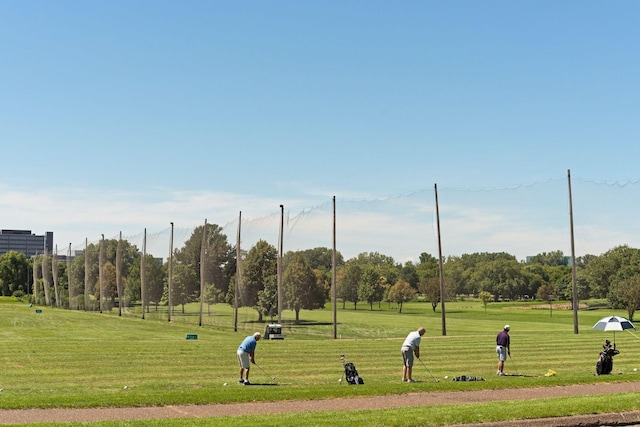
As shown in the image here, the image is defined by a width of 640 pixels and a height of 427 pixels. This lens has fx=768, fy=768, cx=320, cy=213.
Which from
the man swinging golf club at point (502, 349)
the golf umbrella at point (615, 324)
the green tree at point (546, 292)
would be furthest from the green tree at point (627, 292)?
the man swinging golf club at point (502, 349)

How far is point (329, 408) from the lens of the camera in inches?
770

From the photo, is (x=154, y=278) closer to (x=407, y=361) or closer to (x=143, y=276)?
(x=143, y=276)

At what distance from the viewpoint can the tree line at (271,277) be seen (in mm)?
73688

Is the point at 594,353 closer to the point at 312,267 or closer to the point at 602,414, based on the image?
the point at 602,414

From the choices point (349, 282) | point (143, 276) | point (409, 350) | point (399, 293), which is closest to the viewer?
point (409, 350)

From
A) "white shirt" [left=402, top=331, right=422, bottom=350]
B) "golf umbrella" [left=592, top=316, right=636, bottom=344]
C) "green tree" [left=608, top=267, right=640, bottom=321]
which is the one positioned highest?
"green tree" [left=608, top=267, right=640, bottom=321]

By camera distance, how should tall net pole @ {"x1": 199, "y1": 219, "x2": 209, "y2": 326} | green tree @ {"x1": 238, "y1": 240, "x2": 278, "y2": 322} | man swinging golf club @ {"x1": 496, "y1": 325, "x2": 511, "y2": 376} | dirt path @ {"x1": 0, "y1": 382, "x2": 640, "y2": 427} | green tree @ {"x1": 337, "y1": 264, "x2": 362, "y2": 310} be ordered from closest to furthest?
dirt path @ {"x1": 0, "y1": 382, "x2": 640, "y2": 427}, man swinging golf club @ {"x1": 496, "y1": 325, "x2": 511, "y2": 376}, green tree @ {"x1": 238, "y1": 240, "x2": 278, "y2": 322}, tall net pole @ {"x1": 199, "y1": 219, "x2": 209, "y2": 326}, green tree @ {"x1": 337, "y1": 264, "x2": 362, "y2": 310}

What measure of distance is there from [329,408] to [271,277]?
5405cm

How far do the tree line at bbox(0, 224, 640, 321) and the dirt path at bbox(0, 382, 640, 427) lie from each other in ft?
146

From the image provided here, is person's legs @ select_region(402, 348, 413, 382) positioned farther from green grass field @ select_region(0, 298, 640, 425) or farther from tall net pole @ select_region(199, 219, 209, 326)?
tall net pole @ select_region(199, 219, 209, 326)

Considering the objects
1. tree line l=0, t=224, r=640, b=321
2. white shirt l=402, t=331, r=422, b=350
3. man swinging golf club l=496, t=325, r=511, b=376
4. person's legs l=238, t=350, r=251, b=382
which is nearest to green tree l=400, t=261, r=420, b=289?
tree line l=0, t=224, r=640, b=321

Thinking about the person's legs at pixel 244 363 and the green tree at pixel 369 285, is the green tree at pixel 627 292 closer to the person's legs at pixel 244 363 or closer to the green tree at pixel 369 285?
the green tree at pixel 369 285

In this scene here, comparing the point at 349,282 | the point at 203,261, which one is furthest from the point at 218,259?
the point at 349,282

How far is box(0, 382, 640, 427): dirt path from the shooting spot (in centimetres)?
1789
